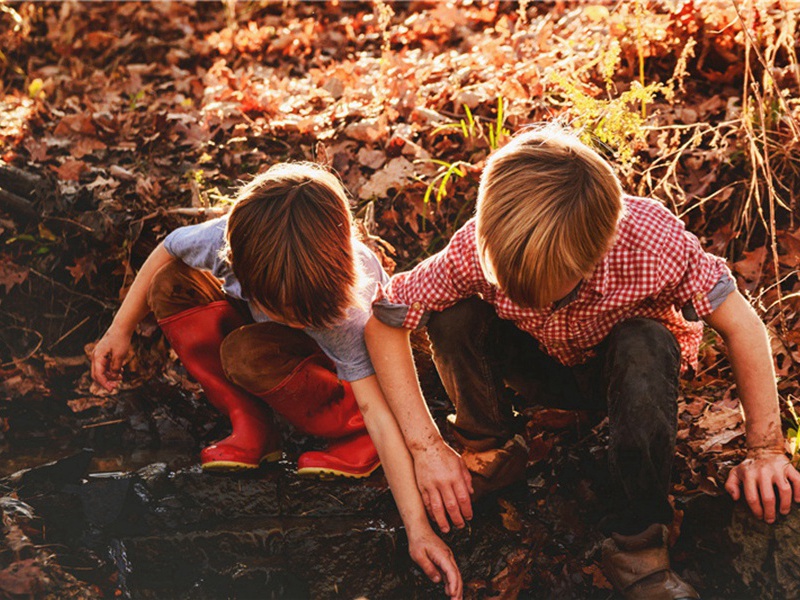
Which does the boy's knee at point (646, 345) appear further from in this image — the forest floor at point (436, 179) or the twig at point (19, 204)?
the twig at point (19, 204)

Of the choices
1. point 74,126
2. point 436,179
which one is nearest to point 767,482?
point 436,179

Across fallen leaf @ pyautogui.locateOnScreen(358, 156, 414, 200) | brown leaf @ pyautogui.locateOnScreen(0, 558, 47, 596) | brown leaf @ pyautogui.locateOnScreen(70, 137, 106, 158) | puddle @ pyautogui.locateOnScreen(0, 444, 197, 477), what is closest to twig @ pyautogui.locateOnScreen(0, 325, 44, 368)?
puddle @ pyautogui.locateOnScreen(0, 444, 197, 477)

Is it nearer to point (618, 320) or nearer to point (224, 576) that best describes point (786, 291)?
point (618, 320)

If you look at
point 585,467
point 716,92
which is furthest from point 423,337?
point 716,92

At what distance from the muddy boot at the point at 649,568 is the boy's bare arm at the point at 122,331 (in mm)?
1686

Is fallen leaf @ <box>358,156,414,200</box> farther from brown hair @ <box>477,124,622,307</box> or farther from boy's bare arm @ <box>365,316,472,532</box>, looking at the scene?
brown hair @ <box>477,124,622,307</box>

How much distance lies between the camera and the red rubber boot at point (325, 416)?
2680mm

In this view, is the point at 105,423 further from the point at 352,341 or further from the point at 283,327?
the point at 352,341

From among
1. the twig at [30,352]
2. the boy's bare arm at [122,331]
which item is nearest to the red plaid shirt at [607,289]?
the boy's bare arm at [122,331]

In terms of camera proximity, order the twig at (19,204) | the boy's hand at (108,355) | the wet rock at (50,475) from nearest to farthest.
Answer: the boy's hand at (108,355) < the wet rock at (50,475) < the twig at (19,204)

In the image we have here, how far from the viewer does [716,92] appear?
12.2ft

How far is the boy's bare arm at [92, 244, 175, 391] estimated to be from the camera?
8.92ft

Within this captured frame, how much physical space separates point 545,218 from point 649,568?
101 centimetres

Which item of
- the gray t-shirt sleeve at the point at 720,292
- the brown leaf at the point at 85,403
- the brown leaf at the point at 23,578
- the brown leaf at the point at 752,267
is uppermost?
the gray t-shirt sleeve at the point at 720,292
